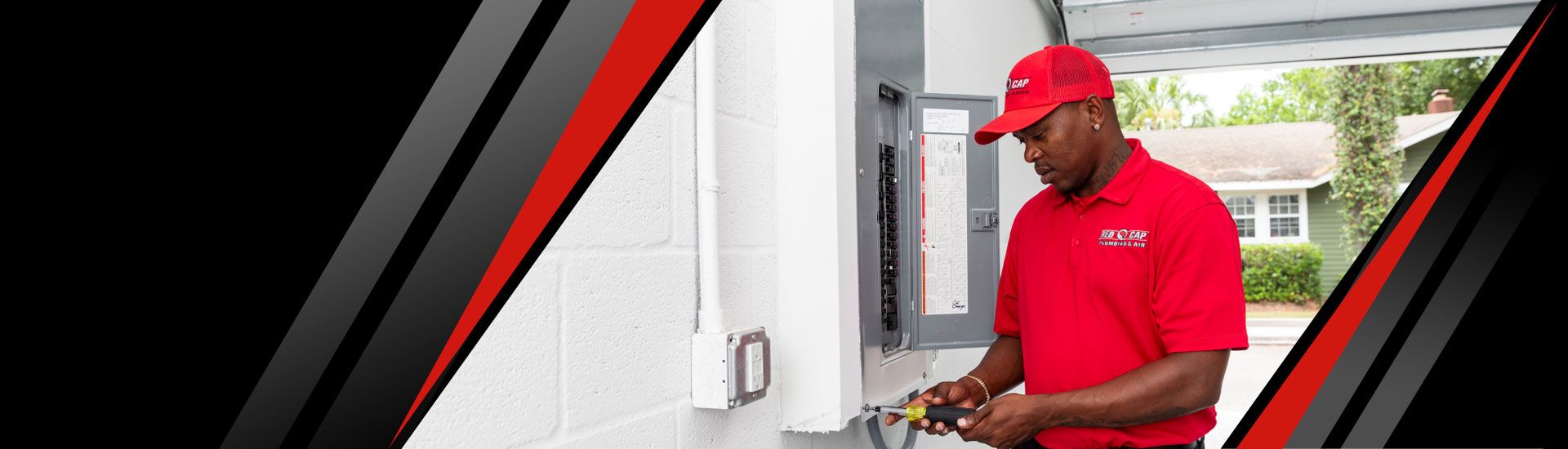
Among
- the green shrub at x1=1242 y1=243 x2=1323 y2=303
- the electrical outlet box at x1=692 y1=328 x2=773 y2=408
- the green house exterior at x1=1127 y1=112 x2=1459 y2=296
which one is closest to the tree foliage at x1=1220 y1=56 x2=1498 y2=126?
the green house exterior at x1=1127 y1=112 x2=1459 y2=296

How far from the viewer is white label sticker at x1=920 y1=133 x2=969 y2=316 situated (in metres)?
2.28

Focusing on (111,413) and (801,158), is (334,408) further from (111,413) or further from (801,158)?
(801,158)

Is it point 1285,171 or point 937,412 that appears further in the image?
point 1285,171

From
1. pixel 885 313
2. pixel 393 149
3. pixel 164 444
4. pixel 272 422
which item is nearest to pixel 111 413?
pixel 164 444

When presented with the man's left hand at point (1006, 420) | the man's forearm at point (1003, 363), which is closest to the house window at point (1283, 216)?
the man's forearm at point (1003, 363)

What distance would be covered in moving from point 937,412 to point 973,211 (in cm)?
49

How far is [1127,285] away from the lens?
2049 mm

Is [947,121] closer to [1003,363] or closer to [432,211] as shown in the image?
[1003,363]

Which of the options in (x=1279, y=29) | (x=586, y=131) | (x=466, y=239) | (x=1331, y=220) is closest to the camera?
(x=466, y=239)

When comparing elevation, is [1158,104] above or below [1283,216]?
above

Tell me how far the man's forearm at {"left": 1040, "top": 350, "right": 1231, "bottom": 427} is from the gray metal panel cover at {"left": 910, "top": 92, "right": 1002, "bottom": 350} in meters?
0.41

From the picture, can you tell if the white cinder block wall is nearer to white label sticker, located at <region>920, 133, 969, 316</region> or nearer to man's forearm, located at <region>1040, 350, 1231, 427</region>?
white label sticker, located at <region>920, 133, 969, 316</region>

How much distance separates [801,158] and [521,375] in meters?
0.83

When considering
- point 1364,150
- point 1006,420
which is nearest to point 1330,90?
point 1364,150
